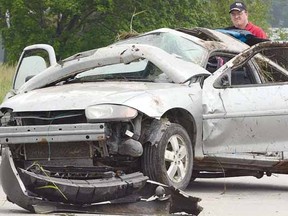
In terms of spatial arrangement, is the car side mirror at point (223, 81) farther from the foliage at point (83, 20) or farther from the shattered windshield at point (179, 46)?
the foliage at point (83, 20)

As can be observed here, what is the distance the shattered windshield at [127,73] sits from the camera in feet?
34.2

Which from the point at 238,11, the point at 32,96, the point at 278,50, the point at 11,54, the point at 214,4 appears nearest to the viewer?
the point at 32,96

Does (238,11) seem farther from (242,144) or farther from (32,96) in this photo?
(32,96)

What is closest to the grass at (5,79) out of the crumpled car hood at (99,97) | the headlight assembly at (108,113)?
the crumpled car hood at (99,97)

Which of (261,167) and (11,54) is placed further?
(11,54)

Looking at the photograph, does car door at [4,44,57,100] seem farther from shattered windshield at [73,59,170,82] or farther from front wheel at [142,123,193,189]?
front wheel at [142,123,193,189]

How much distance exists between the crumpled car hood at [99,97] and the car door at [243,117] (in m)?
0.41

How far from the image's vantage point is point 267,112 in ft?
34.2

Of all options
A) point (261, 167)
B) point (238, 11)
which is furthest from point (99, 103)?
point (238, 11)

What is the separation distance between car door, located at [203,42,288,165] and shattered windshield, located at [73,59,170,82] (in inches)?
20.6

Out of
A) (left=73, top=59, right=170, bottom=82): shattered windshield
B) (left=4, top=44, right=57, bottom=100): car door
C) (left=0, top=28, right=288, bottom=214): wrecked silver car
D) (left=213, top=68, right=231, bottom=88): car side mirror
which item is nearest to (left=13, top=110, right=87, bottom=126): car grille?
(left=0, top=28, right=288, bottom=214): wrecked silver car

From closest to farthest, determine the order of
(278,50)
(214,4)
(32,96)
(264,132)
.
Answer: (32,96) < (264,132) < (278,50) < (214,4)

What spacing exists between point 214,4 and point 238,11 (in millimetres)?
45819

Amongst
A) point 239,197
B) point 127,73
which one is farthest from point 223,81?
point 239,197
